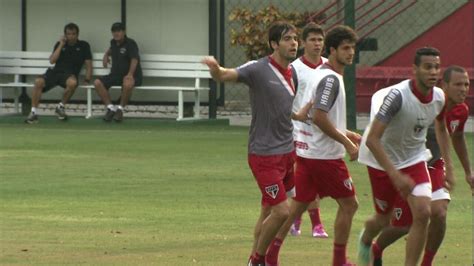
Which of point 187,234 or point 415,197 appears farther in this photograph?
point 187,234

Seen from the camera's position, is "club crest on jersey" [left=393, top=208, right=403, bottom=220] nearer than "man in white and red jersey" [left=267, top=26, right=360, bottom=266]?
Yes

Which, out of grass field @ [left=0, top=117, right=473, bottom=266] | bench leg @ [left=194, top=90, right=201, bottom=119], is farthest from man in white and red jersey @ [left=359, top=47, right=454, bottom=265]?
bench leg @ [left=194, top=90, right=201, bottom=119]

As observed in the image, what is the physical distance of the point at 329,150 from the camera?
11.6 metres

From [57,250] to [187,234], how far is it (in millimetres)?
1504

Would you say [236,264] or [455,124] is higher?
[455,124]

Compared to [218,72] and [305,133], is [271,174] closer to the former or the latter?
[305,133]

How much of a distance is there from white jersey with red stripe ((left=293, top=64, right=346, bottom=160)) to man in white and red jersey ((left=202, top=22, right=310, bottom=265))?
26cm

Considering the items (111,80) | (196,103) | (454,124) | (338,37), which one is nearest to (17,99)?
(111,80)

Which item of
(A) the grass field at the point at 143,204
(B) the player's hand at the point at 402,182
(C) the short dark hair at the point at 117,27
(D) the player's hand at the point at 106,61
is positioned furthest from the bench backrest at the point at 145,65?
(B) the player's hand at the point at 402,182

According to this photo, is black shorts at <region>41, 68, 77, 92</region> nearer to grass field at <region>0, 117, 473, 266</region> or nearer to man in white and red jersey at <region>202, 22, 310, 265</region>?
grass field at <region>0, 117, 473, 266</region>

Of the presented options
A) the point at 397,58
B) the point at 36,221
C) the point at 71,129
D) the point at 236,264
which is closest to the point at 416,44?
the point at 397,58

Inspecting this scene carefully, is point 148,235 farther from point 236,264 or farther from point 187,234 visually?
point 236,264

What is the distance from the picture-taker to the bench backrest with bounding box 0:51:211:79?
87.8 feet

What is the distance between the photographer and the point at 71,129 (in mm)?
25203
